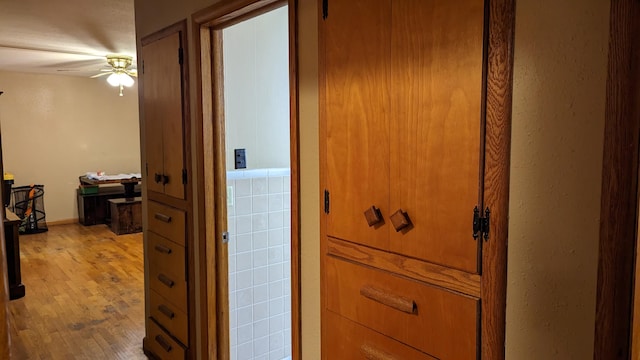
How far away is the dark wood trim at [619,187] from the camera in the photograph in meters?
0.85

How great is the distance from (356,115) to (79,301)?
12.0ft

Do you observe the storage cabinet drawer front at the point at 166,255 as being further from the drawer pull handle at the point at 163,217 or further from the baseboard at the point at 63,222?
the baseboard at the point at 63,222

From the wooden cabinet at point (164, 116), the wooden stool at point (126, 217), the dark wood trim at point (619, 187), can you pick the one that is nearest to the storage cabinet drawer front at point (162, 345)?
the wooden cabinet at point (164, 116)

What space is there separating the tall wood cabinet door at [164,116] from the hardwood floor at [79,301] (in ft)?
4.21

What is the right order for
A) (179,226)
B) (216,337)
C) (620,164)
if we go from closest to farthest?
(620,164) → (216,337) → (179,226)

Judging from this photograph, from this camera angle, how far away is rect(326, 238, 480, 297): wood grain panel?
3.79ft

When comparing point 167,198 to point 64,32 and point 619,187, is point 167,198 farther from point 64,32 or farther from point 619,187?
point 64,32

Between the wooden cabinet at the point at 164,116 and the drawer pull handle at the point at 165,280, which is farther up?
the wooden cabinet at the point at 164,116

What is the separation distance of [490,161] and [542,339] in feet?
1.36

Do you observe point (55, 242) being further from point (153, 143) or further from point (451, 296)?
point (451, 296)

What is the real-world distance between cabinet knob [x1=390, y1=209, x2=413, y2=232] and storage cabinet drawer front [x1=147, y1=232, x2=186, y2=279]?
60.0 inches

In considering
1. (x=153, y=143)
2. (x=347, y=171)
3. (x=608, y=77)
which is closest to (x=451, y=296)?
(x=347, y=171)

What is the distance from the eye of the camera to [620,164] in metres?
0.87

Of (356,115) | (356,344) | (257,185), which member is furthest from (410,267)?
(257,185)
